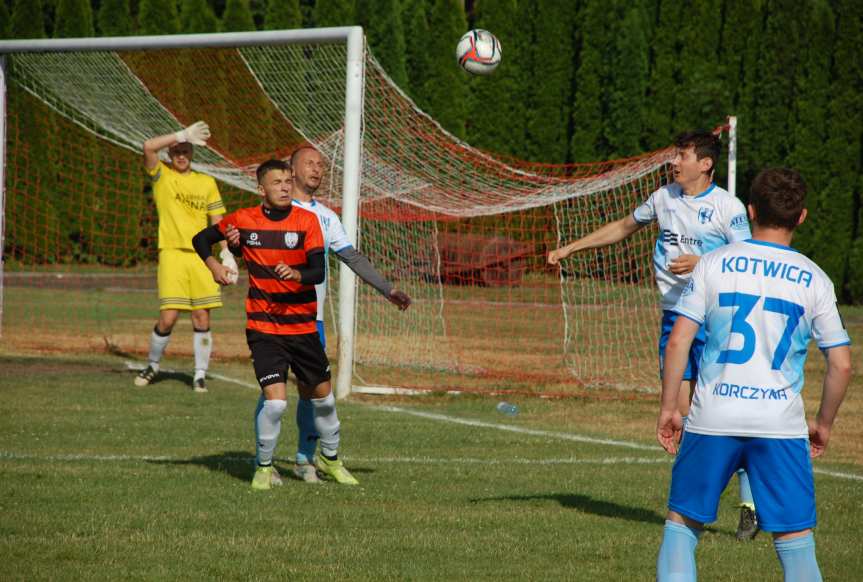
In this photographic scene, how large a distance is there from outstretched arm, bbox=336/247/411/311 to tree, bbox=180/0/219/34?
22966mm

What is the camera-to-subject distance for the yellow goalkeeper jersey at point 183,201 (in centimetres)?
1220

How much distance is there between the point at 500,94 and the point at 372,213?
627 inches

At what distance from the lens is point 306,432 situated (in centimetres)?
779

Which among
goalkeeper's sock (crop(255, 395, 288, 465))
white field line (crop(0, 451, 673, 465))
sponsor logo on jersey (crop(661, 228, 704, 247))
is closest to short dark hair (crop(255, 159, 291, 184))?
goalkeeper's sock (crop(255, 395, 288, 465))

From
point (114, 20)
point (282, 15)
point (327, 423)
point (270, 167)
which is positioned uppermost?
point (282, 15)

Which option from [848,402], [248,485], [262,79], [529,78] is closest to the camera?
[248,485]

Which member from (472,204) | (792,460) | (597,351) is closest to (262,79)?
(472,204)

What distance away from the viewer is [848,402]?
12.1 meters

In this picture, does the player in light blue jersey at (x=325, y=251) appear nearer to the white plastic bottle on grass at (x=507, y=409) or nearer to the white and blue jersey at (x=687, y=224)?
the white and blue jersey at (x=687, y=224)

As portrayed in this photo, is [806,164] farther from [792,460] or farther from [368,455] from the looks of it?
[792,460]

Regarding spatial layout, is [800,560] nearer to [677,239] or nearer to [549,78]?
[677,239]

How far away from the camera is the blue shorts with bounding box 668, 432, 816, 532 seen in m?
4.32

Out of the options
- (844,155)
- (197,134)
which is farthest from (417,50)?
(197,134)

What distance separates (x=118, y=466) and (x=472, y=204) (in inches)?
277
